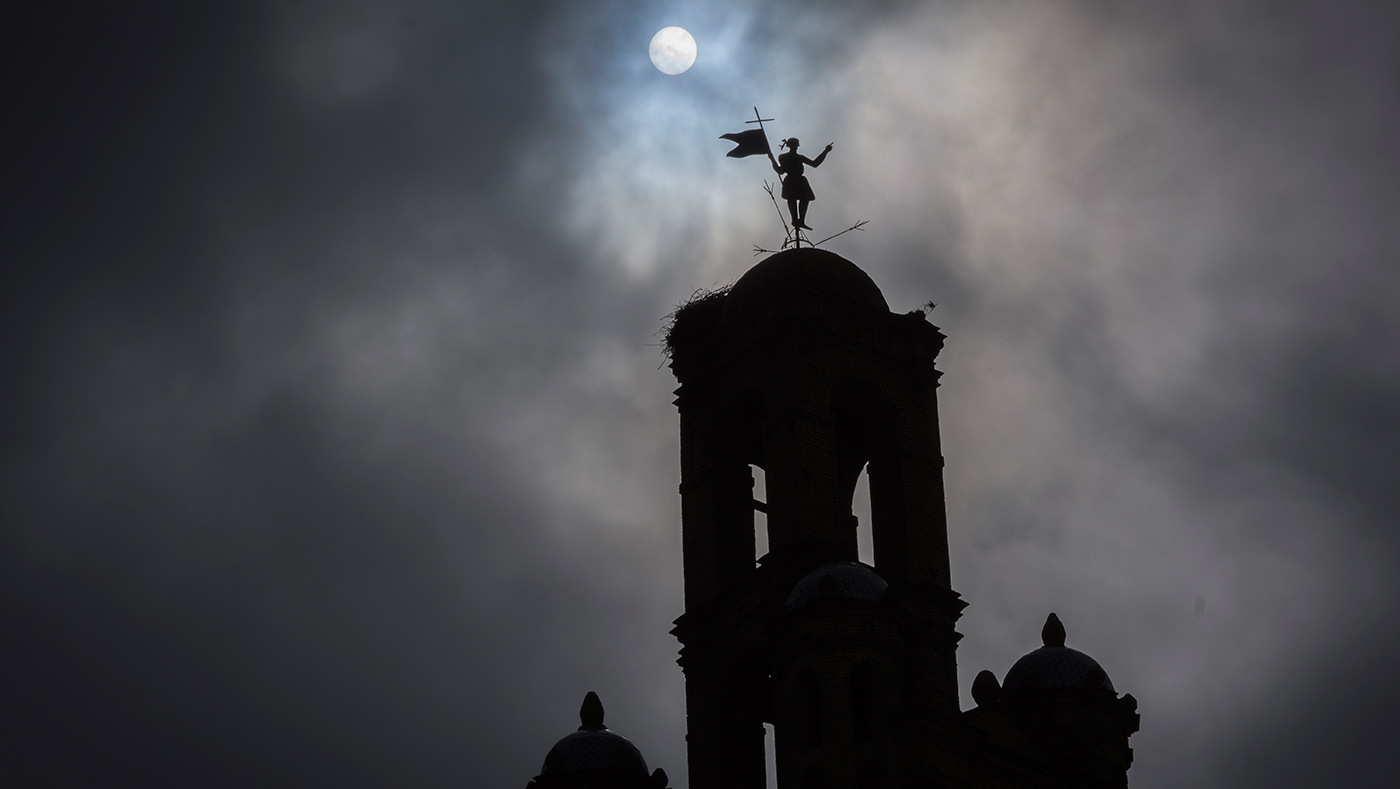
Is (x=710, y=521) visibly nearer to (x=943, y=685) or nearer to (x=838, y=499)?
(x=838, y=499)

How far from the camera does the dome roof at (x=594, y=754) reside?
52875mm

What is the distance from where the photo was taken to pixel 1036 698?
53562mm

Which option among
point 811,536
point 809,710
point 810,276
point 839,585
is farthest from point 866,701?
point 810,276

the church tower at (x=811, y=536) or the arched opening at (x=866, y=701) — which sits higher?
the church tower at (x=811, y=536)

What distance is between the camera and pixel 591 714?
5444 centimetres

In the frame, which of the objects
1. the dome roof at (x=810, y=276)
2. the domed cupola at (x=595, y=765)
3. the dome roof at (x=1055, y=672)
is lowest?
the domed cupola at (x=595, y=765)

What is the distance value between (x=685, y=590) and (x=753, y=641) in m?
3.42

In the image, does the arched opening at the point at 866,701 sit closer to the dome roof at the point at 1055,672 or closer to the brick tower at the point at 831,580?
the brick tower at the point at 831,580

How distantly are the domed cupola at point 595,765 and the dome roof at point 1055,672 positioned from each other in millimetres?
8540

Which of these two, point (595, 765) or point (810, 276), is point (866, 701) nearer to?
point (595, 765)

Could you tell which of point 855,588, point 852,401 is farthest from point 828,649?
point 852,401

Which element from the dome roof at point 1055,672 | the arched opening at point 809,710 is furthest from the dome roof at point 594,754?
the dome roof at point 1055,672

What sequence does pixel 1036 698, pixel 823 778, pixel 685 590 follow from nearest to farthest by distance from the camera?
pixel 823 778, pixel 1036 698, pixel 685 590

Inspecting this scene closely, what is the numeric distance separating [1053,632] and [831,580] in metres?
7.35
